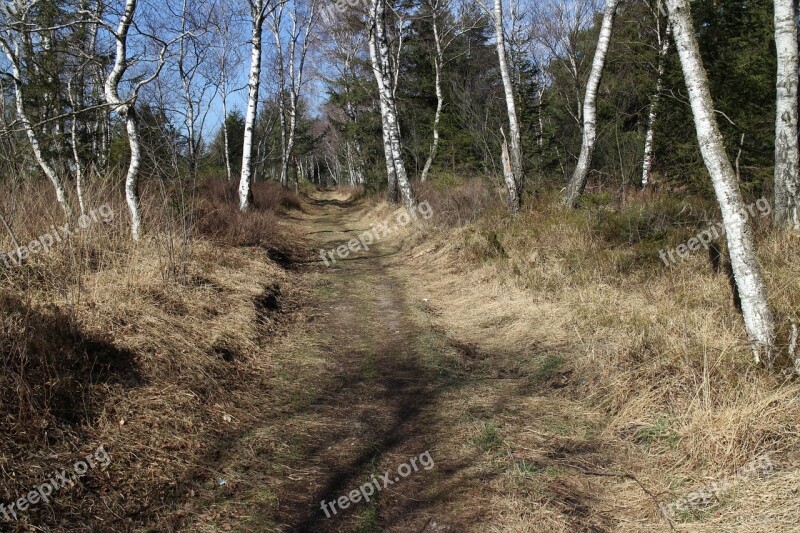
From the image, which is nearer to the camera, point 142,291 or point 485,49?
point 142,291

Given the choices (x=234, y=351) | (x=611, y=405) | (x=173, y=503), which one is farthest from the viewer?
(x=234, y=351)

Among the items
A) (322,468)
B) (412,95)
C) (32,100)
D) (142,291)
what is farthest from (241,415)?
(412,95)

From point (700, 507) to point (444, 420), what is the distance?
71.5 inches

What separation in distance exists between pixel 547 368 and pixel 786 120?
158 inches

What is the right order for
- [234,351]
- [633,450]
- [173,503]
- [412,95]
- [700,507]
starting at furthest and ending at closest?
[412,95] → [234,351] → [633,450] → [173,503] → [700,507]

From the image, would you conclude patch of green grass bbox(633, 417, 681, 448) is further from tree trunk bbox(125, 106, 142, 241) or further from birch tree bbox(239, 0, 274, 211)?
birch tree bbox(239, 0, 274, 211)

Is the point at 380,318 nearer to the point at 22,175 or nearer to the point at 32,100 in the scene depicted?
the point at 22,175

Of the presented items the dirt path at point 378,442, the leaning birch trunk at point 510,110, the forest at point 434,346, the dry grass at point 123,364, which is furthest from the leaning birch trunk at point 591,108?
the dry grass at point 123,364

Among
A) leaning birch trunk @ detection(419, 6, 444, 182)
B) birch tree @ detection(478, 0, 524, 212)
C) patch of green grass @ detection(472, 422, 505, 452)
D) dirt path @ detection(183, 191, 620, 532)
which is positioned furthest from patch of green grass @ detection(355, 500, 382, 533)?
leaning birch trunk @ detection(419, 6, 444, 182)

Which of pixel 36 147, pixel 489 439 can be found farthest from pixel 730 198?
pixel 36 147

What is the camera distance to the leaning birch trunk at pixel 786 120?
17.1 ft

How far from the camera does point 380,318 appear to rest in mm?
6605

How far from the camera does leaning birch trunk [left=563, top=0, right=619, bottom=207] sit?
887cm

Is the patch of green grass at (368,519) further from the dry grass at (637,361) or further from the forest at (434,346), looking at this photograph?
the dry grass at (637,361)
